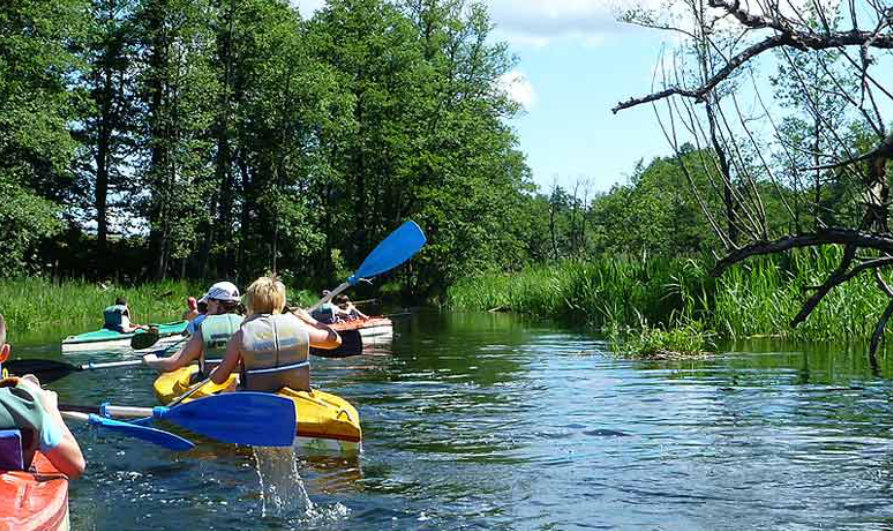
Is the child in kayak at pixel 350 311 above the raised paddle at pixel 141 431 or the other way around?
above

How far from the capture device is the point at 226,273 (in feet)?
122

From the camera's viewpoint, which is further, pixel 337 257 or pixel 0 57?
pixel 337 257

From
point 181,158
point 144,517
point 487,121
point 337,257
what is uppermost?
point 487,121

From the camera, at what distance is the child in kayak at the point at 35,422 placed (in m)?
4.18

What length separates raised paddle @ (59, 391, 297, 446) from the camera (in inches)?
228

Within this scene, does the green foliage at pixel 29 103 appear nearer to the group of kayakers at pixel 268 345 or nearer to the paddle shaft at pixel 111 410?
the group of kayakers at pixel 268 345

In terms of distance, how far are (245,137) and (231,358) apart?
1180 inches

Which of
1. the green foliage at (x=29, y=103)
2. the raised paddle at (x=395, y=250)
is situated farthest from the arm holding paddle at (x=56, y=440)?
the green foliage at (x=29, y=103)

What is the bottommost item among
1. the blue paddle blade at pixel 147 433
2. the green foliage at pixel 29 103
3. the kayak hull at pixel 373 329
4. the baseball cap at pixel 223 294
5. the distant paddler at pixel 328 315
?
the blue paddle blade at pixel 147 433

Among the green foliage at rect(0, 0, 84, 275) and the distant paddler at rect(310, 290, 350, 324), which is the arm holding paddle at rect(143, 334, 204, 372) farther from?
the green foliage at rect(0, 0, 84, 275)

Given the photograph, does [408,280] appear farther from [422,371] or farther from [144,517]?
[144,517]

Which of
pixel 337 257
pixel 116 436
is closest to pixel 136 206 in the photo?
pixel 337 257

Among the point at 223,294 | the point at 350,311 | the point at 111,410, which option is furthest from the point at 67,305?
the point at 111,410

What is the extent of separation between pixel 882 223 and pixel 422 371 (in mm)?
8039
